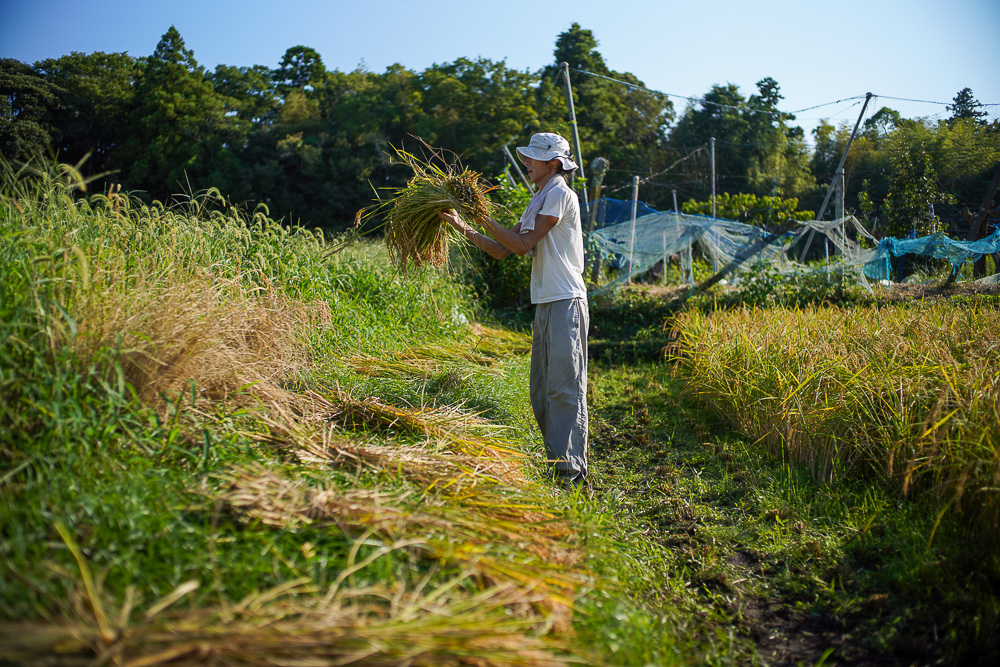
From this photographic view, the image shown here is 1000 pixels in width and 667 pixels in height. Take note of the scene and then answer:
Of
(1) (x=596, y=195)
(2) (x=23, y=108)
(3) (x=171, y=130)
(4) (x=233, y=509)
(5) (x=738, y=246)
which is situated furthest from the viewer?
(3) (x=171, y=130)

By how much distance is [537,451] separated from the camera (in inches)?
124

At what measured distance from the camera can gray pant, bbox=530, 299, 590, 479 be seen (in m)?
2.80

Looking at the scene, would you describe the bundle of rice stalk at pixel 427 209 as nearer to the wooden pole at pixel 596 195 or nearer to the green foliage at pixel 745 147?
the wooden pole at pixel 596 195

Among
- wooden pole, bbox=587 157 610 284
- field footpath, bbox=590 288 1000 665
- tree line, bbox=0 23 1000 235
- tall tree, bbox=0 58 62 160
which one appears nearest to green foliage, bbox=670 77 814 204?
tree line, bbox=0 23 1000 235

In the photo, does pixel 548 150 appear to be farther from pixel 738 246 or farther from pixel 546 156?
pixel 738 246

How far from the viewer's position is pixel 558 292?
2.84 m

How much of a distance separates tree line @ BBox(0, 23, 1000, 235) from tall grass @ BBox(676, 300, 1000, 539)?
10.2 metres

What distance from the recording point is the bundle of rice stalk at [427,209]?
3.30m

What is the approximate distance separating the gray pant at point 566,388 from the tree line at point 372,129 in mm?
12318

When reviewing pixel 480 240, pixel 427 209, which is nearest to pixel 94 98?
pixel 427 209

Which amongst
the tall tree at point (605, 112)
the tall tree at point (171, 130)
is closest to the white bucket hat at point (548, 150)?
the tall tree at point (605, 112)

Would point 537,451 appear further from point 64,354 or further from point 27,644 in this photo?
point 27,644

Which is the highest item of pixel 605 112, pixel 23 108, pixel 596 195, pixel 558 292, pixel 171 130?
pixel 605 112

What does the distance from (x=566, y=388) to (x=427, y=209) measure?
1330 mm
